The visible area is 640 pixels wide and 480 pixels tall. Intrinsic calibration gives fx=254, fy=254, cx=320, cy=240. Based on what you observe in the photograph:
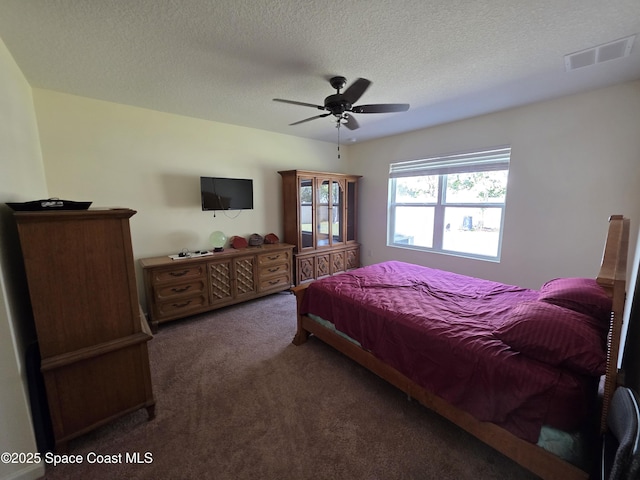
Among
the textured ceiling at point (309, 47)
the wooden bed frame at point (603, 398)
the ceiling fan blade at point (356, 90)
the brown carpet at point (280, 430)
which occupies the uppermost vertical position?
the textured ceiling at point (309, 47)

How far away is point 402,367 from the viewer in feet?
5.82

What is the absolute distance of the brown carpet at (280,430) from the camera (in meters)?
1.41

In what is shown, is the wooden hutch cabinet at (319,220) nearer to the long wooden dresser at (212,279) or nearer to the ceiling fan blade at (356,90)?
the long wooden dresser at (212,279)

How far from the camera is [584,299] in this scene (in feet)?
5.18

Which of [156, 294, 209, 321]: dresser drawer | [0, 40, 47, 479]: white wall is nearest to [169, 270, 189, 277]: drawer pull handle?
[156, 294, 209, 321]: dresser drawer

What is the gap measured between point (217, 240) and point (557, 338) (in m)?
3.51

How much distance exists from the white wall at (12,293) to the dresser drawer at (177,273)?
3.93ft

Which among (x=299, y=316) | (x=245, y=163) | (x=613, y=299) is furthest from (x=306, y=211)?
(x=613, y=299)

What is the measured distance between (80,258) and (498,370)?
2.40m

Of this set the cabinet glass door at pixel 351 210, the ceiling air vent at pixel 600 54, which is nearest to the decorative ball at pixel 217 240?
the cabinet glass door at pixel 351 210

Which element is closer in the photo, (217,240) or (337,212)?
(217,240)

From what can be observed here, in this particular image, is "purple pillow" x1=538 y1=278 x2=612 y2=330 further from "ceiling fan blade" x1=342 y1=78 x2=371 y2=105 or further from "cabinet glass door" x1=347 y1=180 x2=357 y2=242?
"cabinet glass door" x1=347 y1=180 x2=357 y2=242

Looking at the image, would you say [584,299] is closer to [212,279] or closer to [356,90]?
[356,90]

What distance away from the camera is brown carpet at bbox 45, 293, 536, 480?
1406 mm
